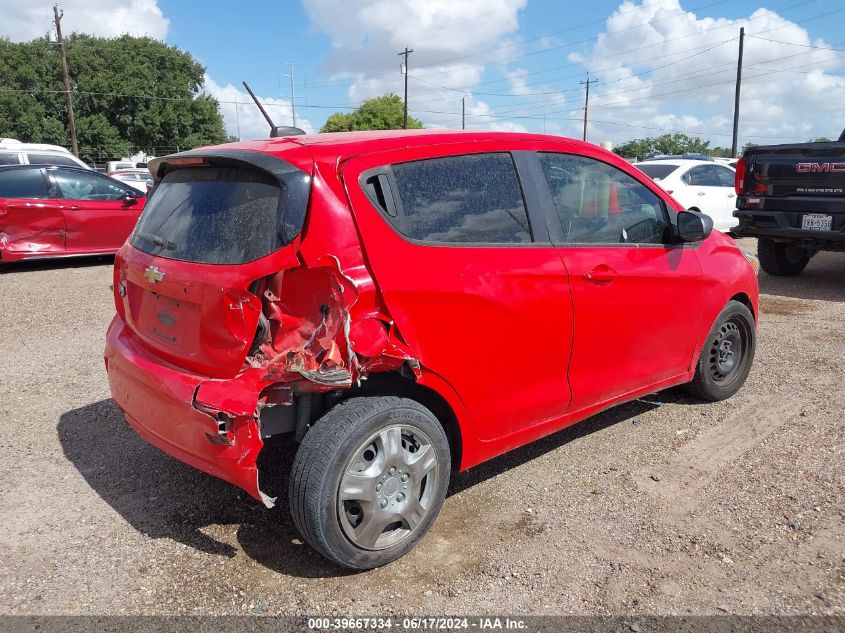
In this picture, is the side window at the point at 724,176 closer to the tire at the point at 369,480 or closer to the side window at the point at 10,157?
the tire at the point at 369,480

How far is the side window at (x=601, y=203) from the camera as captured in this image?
11.8 feet

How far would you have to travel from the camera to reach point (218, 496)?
3.64 meters

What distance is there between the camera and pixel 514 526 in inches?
132

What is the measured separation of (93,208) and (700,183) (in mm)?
10033

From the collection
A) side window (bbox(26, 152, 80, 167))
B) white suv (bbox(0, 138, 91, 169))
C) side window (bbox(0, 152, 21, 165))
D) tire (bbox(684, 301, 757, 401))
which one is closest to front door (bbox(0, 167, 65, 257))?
white suv (bbox(0, 138, 91, 169))

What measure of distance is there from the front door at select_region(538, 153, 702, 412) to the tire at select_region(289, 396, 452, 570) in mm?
1005

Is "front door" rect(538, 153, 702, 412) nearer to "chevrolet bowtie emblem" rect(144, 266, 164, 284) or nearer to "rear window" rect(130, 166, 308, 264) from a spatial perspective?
"rear window" rect(130, 166, 308, 264)

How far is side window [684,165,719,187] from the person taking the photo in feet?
40.2

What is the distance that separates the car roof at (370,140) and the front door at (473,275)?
5 cm

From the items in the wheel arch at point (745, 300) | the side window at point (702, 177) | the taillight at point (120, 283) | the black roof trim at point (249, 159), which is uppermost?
the side window at point (702, 177)

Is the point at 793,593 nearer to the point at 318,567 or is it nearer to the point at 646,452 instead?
the point at 646,452

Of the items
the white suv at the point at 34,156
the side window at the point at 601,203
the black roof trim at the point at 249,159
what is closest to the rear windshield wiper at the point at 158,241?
the black roof trim at the point at 249,159

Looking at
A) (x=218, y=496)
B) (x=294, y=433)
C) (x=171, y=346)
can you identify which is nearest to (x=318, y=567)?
(x=294, y=433)

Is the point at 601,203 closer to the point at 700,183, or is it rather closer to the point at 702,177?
the point at 700,183
